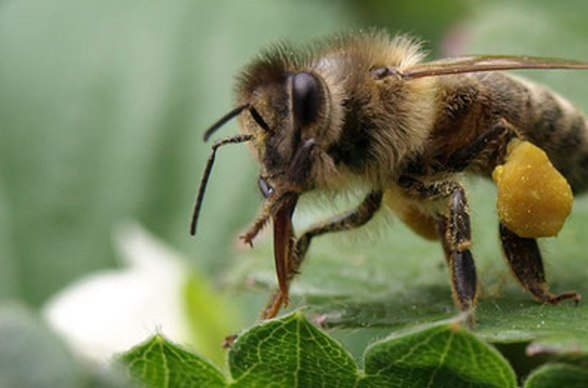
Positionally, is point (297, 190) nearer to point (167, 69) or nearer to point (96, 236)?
point (96, 236)

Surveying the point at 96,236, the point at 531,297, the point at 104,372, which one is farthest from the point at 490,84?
the point at 96,236

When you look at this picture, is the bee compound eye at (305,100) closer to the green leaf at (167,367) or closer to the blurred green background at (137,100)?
the green leaf at (167,367)

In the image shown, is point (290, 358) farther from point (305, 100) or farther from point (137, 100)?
point (137, 100)

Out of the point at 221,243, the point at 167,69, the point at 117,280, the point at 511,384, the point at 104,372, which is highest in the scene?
the point at 167,69

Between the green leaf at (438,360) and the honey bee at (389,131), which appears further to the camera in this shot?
the honey bee at (389,131)

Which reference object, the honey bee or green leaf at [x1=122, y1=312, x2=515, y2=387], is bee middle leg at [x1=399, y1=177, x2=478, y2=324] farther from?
green leaf at [x1=122, y1=312, x2=515, y2=387]

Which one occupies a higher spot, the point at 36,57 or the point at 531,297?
the point at 36,57

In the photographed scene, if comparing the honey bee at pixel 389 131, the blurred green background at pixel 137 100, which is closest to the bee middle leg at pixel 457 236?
the honey bee at pixel 389 131
